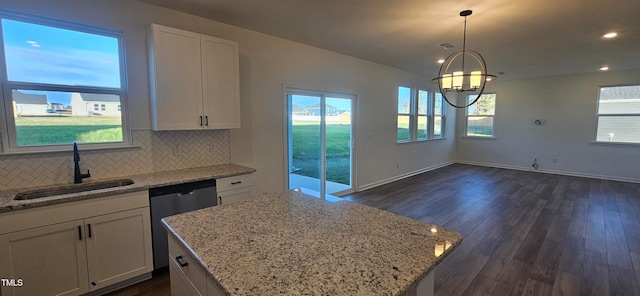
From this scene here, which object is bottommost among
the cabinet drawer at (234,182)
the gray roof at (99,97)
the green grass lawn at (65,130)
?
the cabinet drawer at (234,182)

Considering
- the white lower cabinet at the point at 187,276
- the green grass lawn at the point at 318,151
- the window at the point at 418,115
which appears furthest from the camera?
the window at the point at 418,115

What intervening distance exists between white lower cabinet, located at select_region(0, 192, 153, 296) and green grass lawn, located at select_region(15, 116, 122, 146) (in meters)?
0.79

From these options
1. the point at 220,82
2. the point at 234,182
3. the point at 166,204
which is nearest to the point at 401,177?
the point at 234,182

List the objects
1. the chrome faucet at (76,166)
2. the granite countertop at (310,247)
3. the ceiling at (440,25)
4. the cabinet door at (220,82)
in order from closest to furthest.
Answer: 1. the granite countertop at (310,247)
2. the chrome faucet at (76,166)
3. the ceiling at (440,25)
4. the cabinet door at (220,82)

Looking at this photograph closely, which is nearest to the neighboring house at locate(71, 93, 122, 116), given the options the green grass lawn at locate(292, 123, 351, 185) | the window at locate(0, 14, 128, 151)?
the window at locate(0, 14, 128, 151)

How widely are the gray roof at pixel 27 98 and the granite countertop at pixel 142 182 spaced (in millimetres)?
709

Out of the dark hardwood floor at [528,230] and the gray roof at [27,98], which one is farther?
the dark hardwood floor at [528,230]

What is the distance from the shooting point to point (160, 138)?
288cm

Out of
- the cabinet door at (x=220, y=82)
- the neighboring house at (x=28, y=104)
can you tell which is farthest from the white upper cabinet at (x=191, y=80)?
the neighboring house at (x=28, y=104)

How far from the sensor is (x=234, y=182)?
2912mm

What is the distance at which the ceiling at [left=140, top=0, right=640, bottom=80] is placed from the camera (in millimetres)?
2717

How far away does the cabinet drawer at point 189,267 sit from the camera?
1.17 meters

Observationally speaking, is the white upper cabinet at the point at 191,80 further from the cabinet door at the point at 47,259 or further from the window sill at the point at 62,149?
the cabinet door at the point at 47,259

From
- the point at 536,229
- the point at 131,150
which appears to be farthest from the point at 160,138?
the point at 536,229
